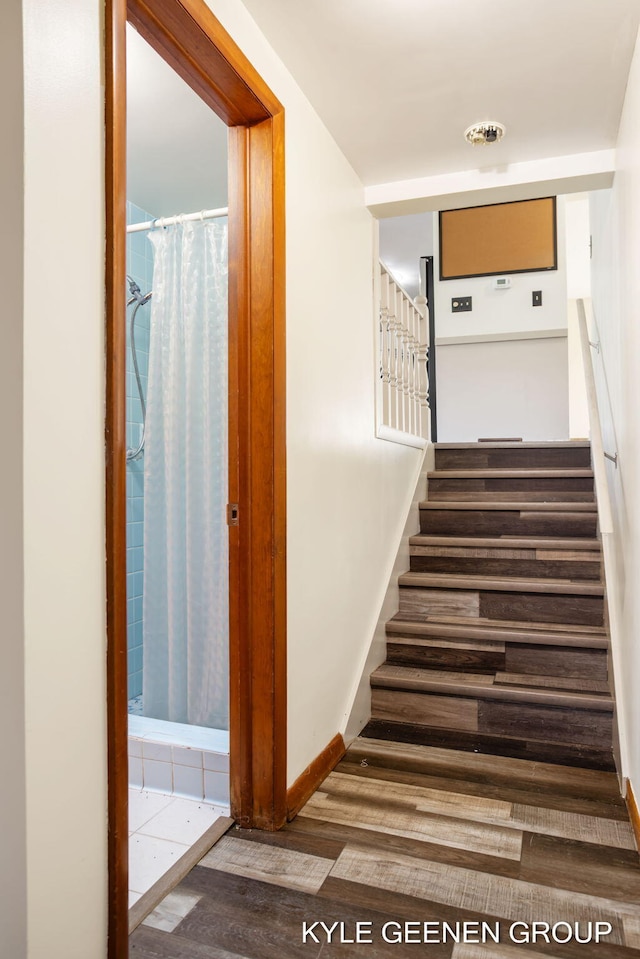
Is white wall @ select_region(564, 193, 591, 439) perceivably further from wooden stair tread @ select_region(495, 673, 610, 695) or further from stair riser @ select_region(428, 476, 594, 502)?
wooden stair tread @ select_region(495, 673, 610, 695)

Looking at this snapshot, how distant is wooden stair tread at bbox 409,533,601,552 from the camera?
9.86 ft

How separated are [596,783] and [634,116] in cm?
205

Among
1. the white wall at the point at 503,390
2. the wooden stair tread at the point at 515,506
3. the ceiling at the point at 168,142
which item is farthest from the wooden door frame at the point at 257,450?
the white wall at the point at 503,390

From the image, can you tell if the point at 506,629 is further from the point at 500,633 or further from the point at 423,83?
the point at 423,83

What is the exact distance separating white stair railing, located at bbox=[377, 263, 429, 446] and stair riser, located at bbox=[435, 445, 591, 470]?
230mm

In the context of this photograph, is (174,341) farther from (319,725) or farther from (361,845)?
(361,845)

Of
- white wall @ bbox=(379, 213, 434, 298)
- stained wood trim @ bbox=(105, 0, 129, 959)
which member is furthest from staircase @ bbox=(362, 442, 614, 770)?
white wall @ bbox=(379, 213, 434, 298)

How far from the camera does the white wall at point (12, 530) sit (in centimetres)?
97

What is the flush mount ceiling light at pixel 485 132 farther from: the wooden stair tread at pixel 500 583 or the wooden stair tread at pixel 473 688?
the wooden stair tread at pixel 473 688

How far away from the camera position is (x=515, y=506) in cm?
336

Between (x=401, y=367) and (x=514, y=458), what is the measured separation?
0.98 m

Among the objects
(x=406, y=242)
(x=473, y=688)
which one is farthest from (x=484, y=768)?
(x=406, y=242)

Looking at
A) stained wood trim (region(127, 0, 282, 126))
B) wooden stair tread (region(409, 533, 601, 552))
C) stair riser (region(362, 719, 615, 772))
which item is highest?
stained wood trim (region(127, 0, 282, 126))

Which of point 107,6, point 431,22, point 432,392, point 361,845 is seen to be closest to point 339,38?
point 431,22
